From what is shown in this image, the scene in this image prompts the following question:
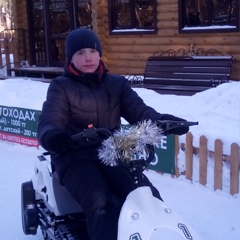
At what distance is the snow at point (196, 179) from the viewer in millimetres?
4352

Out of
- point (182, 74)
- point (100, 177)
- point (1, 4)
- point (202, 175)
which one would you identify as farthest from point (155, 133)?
point (1, 4)

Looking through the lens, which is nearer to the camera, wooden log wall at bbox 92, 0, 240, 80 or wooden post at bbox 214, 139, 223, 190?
wooden post at bbox 214, 139, 223, 190

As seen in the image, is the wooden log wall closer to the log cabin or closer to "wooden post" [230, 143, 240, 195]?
the log cabin

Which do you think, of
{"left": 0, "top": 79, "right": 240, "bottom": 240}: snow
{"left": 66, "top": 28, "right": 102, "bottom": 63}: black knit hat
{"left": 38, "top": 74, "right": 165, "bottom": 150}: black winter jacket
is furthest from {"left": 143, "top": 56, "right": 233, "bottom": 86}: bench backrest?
{"left": 66, "top": 28, "right": 102, "bottom": 63}: black knit hat

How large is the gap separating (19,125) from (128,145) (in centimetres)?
492

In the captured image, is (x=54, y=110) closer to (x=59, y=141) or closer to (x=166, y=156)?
(x=59, y=141)

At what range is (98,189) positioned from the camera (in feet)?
9.16

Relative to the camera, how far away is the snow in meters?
4.35

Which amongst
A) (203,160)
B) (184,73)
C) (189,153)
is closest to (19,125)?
(189,153)

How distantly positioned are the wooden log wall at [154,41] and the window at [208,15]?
13 cm

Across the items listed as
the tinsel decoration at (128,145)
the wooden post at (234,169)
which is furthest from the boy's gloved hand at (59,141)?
the wooden post at (234,169)

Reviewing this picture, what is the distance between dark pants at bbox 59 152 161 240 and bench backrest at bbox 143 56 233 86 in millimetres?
6421

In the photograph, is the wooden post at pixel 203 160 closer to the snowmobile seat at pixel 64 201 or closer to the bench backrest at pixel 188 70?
the snowmobile seat at pixel 64 201

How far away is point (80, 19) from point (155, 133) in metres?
10.9
